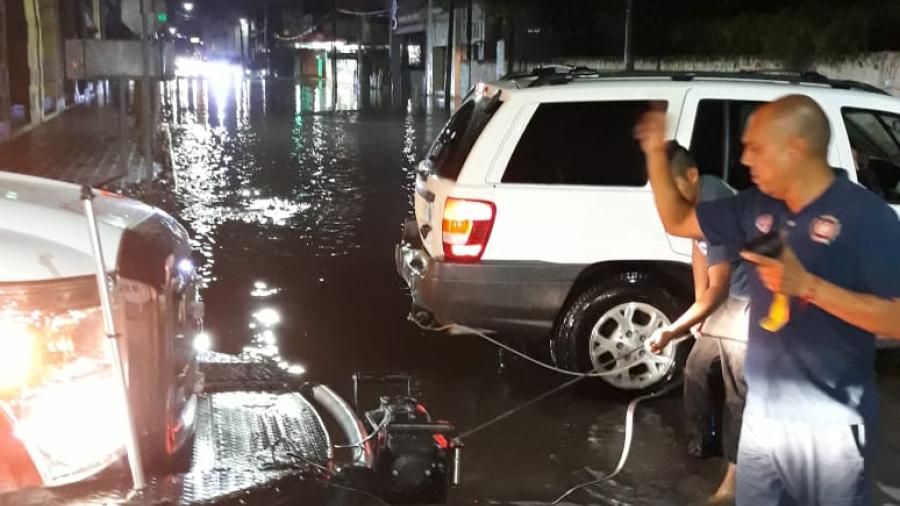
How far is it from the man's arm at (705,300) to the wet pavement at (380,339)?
835 millimetres

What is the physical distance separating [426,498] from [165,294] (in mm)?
1475

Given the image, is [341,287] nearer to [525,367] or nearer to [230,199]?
[525,367]

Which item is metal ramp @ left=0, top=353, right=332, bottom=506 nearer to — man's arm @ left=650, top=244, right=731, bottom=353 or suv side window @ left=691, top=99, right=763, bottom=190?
man's arm @ left=650, top=244, right=731, bottom=353

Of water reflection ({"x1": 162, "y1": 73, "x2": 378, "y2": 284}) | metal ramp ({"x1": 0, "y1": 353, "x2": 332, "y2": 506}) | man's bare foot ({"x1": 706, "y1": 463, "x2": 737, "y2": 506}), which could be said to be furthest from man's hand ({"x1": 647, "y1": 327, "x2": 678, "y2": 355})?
water reflection ({"x1": 162, "y1": 73, "x2": 378, "y2": 284})

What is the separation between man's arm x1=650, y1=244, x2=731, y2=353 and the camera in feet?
14.9

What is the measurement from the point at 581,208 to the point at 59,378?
3560mm

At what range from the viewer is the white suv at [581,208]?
19.7ft

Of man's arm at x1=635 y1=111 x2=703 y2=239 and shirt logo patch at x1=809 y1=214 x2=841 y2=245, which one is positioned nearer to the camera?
shirt logo patch at x1=809 y1=214 x2=841 y2=245

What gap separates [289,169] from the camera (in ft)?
59.1

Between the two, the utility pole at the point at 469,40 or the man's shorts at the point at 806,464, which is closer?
the man's shorts at the point at 806,464

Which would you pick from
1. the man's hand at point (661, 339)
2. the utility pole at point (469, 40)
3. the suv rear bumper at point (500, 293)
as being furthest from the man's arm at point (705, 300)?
the utility pole at point (469, 40)

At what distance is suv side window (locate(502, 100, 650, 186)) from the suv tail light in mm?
280

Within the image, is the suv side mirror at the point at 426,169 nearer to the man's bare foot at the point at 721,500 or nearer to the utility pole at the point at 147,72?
the man's bare foot at the point at 721,500

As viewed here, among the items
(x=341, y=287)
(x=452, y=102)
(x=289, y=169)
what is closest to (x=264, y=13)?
(x=452, y=102)
